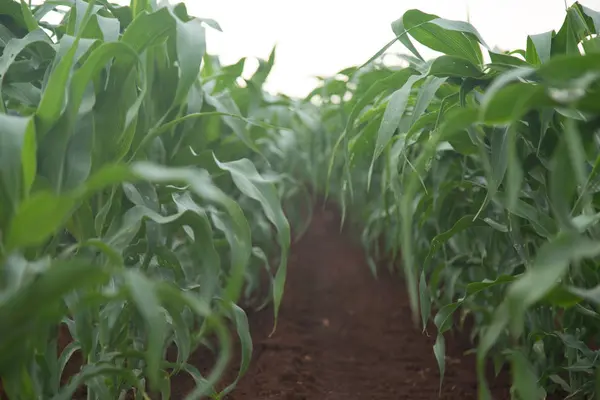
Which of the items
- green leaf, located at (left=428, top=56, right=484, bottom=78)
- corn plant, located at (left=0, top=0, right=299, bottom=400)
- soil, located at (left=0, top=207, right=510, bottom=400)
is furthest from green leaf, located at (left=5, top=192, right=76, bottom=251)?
soil, located at (left=0, top=207, right=510, bottom=400)

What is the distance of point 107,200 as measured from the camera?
0.67 metres

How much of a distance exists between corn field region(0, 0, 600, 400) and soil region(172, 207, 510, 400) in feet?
0.93

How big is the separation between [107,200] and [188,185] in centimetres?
10

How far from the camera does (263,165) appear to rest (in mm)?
1492

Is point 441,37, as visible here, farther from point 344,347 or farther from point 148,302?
point 344,347

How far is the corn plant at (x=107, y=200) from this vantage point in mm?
417

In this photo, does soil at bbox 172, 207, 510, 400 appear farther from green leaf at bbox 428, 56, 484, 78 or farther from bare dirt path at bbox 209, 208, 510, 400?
green leaf at bbox 428, 56, 484, 78

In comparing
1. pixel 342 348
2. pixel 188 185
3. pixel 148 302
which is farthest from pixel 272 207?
pixel 342 348

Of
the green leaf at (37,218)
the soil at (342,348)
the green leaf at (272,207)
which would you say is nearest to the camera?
the green leaf at (37,218)

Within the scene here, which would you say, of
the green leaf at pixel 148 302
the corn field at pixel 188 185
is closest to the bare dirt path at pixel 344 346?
the corn field at pixel 188 185

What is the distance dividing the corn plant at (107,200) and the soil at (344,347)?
1.15 ft

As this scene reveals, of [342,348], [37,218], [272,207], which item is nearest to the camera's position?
[37,218]

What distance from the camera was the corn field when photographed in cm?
43

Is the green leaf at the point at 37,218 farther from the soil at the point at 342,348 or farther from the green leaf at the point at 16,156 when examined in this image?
the soil at the point at 342,348
